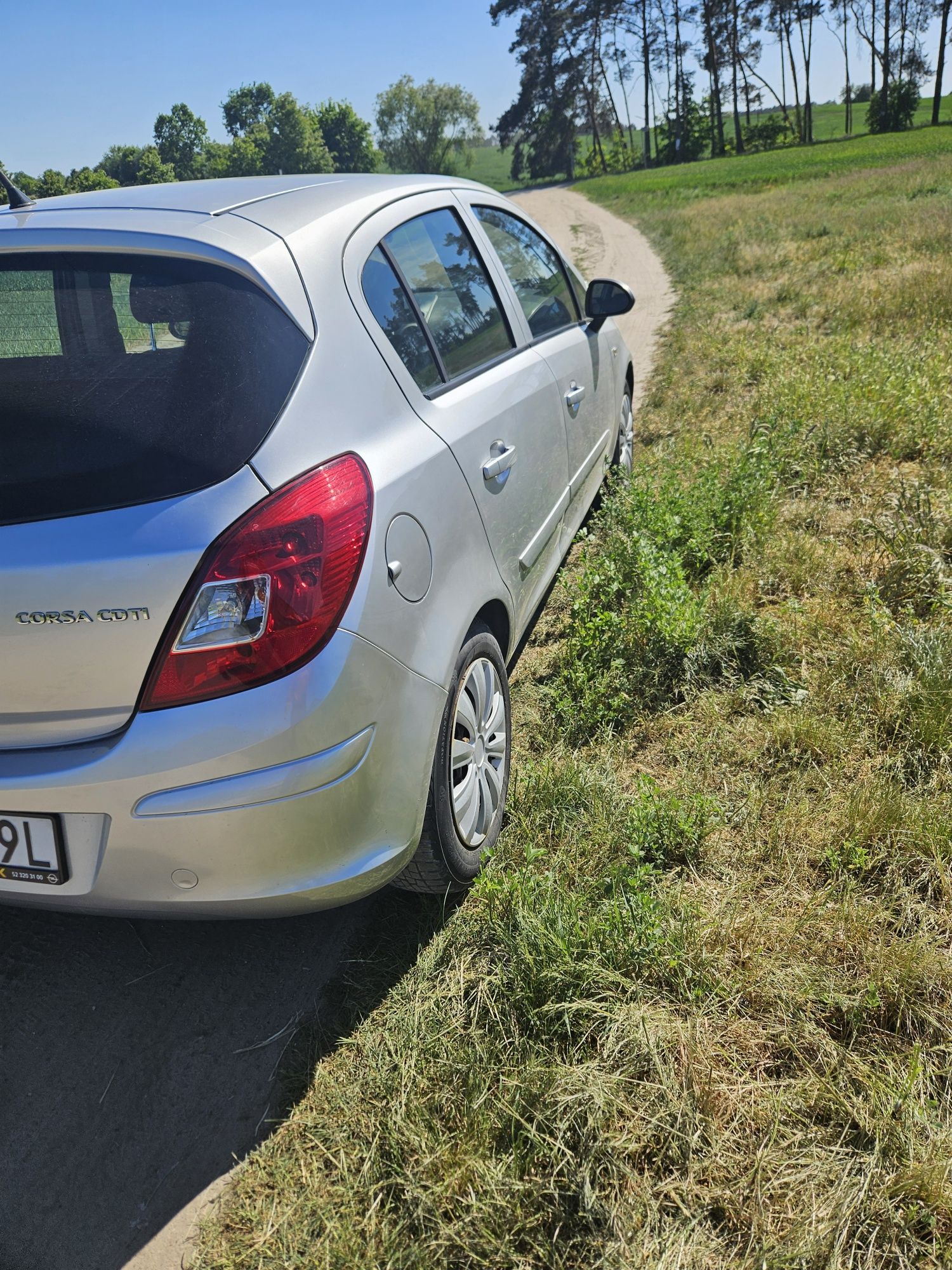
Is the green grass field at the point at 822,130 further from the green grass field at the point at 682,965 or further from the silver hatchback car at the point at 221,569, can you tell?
the silver hatchback car at the point at 221,569

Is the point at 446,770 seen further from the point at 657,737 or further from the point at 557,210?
the point at 557,210

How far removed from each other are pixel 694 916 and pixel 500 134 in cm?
8934

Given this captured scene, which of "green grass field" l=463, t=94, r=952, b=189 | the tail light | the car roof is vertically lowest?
the tail light

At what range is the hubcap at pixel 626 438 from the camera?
537cm

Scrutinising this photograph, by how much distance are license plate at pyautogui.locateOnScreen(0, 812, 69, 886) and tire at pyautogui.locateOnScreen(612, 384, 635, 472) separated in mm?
3825

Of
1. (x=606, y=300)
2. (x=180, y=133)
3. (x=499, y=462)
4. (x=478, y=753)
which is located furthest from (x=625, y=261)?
(x=180, y=133)

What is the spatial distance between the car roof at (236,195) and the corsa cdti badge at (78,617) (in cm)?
104

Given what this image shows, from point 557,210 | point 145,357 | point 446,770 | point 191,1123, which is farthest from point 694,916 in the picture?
point 557,210

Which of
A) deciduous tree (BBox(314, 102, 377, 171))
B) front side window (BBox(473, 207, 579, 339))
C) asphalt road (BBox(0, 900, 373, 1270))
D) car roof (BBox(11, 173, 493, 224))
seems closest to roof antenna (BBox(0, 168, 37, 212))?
car roof (BBox(11, 173, 493, 224))

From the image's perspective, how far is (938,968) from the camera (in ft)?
7.00

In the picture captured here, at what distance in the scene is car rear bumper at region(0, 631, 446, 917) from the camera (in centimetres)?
183

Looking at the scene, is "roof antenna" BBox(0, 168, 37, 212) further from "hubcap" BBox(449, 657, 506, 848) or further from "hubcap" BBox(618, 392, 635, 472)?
"hubcap" BBox(618, 392, 635, 472)

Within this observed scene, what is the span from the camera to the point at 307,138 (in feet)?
377

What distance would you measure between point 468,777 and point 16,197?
6.62 ft
